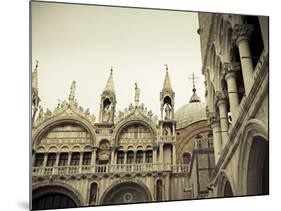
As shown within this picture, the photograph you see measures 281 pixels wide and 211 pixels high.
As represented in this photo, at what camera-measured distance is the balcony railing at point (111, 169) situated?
12.3 ft

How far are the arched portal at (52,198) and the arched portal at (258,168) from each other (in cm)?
204

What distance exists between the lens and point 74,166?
3.87 meters

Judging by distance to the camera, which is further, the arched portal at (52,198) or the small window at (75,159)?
the small window at (75,159)

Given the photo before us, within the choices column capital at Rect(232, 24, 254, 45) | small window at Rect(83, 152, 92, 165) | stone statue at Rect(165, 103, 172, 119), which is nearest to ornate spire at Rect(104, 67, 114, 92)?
stone statue at Rect(165, 103, 172, 119)

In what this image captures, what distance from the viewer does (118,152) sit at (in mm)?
4098

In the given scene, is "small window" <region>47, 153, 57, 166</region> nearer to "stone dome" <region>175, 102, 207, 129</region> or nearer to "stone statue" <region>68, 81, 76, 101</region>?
"stone statue" <region>68, 81, 76, 101</region>

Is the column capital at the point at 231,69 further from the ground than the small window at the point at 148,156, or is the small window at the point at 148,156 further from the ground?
the column capital at the point at 231,69

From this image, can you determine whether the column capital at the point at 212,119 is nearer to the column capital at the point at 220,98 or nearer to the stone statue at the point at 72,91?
the column capital at the point at 220,98

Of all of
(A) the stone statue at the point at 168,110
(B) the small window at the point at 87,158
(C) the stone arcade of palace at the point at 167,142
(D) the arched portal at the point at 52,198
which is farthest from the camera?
(A) the stone statue at the point at 168,110

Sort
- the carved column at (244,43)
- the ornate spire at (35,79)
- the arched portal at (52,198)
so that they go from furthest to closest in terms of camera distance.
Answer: the carved column at (244,43) → the ornate spire at (35,79) → the arched portal at (52,198)

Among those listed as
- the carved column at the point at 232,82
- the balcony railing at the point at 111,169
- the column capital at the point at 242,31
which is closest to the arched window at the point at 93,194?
the balcony railing at the point at 111,169

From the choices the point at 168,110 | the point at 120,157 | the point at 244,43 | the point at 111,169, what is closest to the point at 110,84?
the point at 168,110

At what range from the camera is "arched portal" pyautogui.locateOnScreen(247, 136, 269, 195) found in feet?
13.4

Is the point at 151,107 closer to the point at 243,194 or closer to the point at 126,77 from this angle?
the point at 126,77
